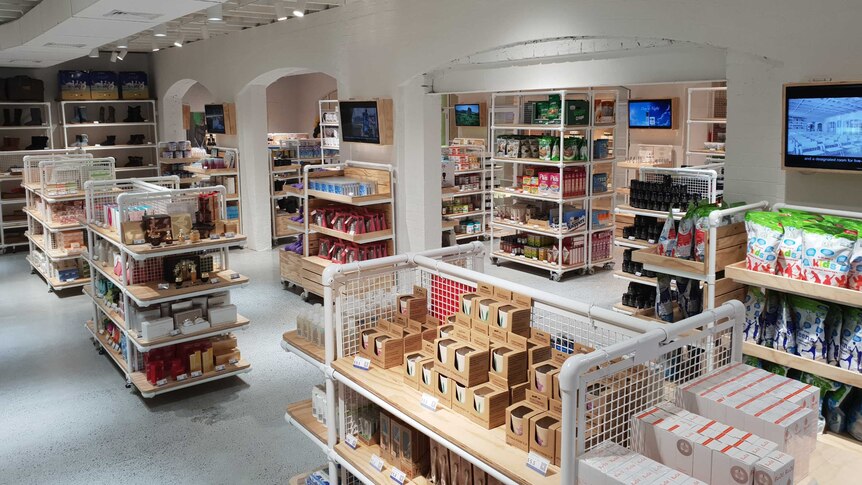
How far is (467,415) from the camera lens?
8.93 ft

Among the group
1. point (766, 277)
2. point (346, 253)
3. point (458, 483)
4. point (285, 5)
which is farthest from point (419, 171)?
point (458, 483)

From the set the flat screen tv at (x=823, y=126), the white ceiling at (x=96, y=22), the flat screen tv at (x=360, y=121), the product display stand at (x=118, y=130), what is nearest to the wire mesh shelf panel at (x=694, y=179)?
the flat screen tv at (x=823, y=126)

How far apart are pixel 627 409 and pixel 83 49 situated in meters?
8.76

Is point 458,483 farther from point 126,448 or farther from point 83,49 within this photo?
point 83,49

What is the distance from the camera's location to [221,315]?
19.0 ft

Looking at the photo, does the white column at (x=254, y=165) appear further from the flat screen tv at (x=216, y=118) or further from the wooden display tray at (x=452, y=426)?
the wooden display tray at (x=452, y=426)

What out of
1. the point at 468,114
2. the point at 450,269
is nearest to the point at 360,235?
the point at 450,269

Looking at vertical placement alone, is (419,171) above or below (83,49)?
below

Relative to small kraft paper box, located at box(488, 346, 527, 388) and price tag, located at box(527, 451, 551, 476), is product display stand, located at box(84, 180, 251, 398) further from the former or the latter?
price tag, located at box(527, 451, 551, 476)

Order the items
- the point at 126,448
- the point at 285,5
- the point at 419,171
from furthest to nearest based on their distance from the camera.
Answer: the point at 285,5 → the point at 419,171 → the point at 126,448

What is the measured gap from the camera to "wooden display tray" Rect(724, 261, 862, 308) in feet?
10.9

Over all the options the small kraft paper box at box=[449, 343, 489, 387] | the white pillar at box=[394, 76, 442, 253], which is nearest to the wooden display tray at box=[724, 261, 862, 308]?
the small kraft paper box at box=[449, 343, 489, 387]

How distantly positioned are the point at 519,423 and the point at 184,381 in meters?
4.03

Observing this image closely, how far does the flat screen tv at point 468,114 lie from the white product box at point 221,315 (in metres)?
9.60
